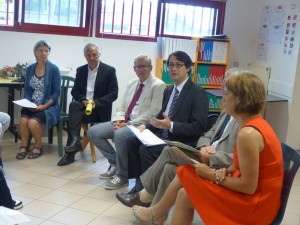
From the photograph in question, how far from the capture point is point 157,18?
5305mm

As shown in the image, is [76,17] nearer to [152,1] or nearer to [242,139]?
[152,1]

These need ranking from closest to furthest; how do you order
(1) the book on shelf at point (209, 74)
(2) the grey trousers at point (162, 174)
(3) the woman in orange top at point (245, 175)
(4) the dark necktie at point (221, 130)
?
(3) the woman in orange top at point (245, 175) → (2) the grey trousers at point (162, 174) → (4) the dark necktie at point (221, 130) → (1) the book on shelf at point (209, 74)

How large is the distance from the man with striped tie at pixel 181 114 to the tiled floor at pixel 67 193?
39 centimetres

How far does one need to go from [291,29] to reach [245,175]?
340 centimetres

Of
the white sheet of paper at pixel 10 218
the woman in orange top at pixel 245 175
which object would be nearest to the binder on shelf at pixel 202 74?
the woman in orange top at pixel 245 175

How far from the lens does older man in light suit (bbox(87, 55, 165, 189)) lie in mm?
3295

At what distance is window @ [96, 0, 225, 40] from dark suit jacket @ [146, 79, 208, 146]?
7.85ft

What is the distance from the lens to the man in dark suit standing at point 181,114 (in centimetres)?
295

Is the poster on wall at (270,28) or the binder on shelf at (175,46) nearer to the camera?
the poster on wall at (270,28)

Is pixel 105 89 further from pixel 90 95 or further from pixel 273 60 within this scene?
pixel 273 60

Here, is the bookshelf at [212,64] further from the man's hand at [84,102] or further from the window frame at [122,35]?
the man's hand at [84,102]

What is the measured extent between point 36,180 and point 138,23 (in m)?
2.67

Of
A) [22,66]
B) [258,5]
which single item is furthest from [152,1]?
[22,66]

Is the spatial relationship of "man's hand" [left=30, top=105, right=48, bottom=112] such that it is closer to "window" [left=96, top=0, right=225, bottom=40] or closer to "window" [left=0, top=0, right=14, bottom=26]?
"window" [left=0, top=0, right=14, bottom=26]
